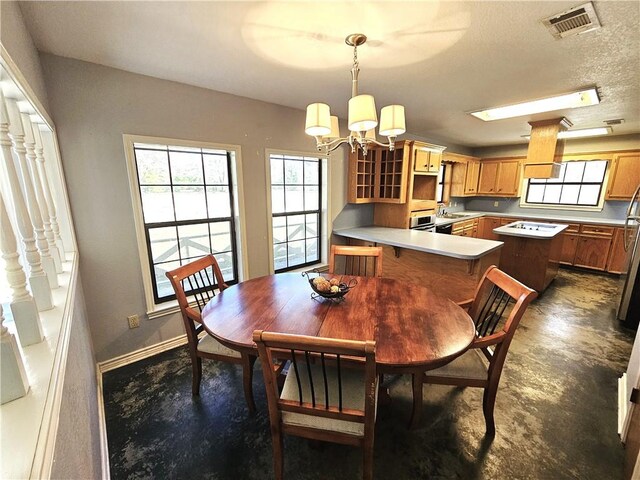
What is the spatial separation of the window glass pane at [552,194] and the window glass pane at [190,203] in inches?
259

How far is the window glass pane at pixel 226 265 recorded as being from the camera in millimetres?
2883

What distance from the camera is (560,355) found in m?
2.43

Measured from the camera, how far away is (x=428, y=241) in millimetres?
3062

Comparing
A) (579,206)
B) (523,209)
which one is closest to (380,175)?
(523,209)

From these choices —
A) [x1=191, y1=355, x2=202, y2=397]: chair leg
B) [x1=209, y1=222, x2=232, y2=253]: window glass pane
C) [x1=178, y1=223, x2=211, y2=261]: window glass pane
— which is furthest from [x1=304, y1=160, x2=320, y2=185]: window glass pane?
[x1=191, y1=355, x2=202, y2=397]: chair leg

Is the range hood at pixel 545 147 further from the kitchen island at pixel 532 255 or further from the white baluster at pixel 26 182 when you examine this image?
the white baluster at pixel 26 182

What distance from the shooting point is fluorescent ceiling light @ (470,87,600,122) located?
2.54 metres

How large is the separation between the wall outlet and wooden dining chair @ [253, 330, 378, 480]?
1709 mm

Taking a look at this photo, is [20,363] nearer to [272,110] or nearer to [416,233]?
[272,110]

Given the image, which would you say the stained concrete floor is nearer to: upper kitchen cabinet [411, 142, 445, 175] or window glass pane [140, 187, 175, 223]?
window glass pane [140, 187, 175, 223]

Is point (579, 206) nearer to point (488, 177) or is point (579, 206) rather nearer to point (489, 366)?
point (488, 177)

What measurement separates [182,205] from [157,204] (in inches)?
8.1

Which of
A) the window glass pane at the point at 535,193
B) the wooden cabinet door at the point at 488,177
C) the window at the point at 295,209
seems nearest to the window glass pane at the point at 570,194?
the window glass pane at the point at 535,193

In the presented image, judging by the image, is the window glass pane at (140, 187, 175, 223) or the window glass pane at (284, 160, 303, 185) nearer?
the window glass pane at (140, 187, 175, 223)
